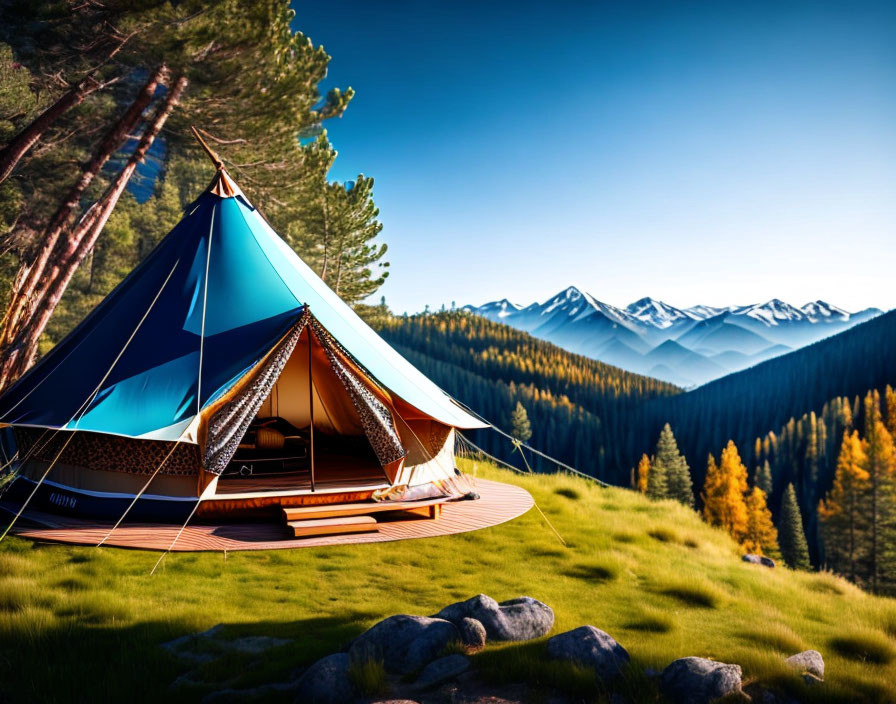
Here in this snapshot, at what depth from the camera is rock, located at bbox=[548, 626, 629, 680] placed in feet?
10.9

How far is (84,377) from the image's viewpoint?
683 cm

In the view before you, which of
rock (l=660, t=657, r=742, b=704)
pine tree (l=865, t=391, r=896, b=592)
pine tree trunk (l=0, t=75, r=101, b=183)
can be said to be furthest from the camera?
pine tree (l=865, t=391, r=896, b=592)

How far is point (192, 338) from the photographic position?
6.96 m

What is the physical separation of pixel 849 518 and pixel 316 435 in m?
35.1

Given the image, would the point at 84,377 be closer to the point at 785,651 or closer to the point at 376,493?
the point at 376,493

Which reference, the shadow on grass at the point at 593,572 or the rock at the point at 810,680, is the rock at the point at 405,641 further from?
the shadow on grass at the point at 593,572

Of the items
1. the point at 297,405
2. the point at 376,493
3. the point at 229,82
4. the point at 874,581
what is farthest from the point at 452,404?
the point at 874,581

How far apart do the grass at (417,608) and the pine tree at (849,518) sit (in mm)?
31084

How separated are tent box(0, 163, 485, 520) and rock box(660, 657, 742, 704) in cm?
405

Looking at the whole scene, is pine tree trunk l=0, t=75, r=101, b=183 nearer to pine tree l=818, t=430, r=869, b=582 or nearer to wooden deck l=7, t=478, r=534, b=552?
wooden deck l=7, t=478, r=534, b=552

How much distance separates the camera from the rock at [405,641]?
348 centimetres

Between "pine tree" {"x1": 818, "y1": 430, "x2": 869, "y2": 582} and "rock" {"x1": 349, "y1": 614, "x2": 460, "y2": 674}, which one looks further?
"pine tree" {"x1": 818, "y1": 430, "x2": 869, "y2": 582}

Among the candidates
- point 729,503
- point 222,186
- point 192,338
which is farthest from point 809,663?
point 729,503

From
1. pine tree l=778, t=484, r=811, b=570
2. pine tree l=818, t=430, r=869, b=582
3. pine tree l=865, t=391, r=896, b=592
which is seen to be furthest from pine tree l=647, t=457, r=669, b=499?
pine tree l=865, t=391, r=896, b=592
